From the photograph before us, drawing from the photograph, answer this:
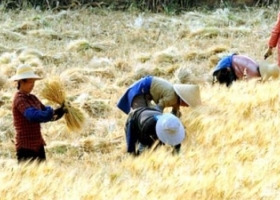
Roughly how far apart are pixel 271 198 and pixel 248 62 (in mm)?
3801

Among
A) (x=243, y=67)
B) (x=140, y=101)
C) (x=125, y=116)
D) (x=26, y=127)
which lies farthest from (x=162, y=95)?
(x=243, y=67)

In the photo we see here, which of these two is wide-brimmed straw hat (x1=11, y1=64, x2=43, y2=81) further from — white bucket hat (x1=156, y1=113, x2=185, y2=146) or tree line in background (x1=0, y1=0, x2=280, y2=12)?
tree line in background (x1=0, y1=0, x2=280, y2=12)

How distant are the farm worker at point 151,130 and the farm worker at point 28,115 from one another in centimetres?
57

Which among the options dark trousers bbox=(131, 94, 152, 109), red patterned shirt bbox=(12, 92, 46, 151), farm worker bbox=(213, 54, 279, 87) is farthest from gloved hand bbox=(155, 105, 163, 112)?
farm worker bbox=(213, 54, 279, 87)

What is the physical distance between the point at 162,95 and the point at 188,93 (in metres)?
0.23

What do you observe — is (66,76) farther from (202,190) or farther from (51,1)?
(51,1)

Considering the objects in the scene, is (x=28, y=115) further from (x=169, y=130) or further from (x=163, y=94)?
(x=163, y=94)

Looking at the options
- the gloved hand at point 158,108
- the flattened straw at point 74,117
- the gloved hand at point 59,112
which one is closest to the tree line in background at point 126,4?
the gloved hand at point 158,108

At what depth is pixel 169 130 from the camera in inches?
197

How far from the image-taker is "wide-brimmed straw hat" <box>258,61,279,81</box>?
728 centimetres

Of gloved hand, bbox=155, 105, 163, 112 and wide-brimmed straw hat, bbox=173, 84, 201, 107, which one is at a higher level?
wide-brimmed straw hat, bbox=173, 84, 201, 107

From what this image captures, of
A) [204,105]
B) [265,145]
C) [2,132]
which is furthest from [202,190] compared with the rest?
[2,132]

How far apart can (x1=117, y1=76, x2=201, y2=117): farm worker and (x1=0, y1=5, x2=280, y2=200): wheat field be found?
154mm

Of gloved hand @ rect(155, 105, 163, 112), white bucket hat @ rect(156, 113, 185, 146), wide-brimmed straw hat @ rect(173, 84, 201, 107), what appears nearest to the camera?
white bucket hat @ rect(156, 113, 185, 146)
